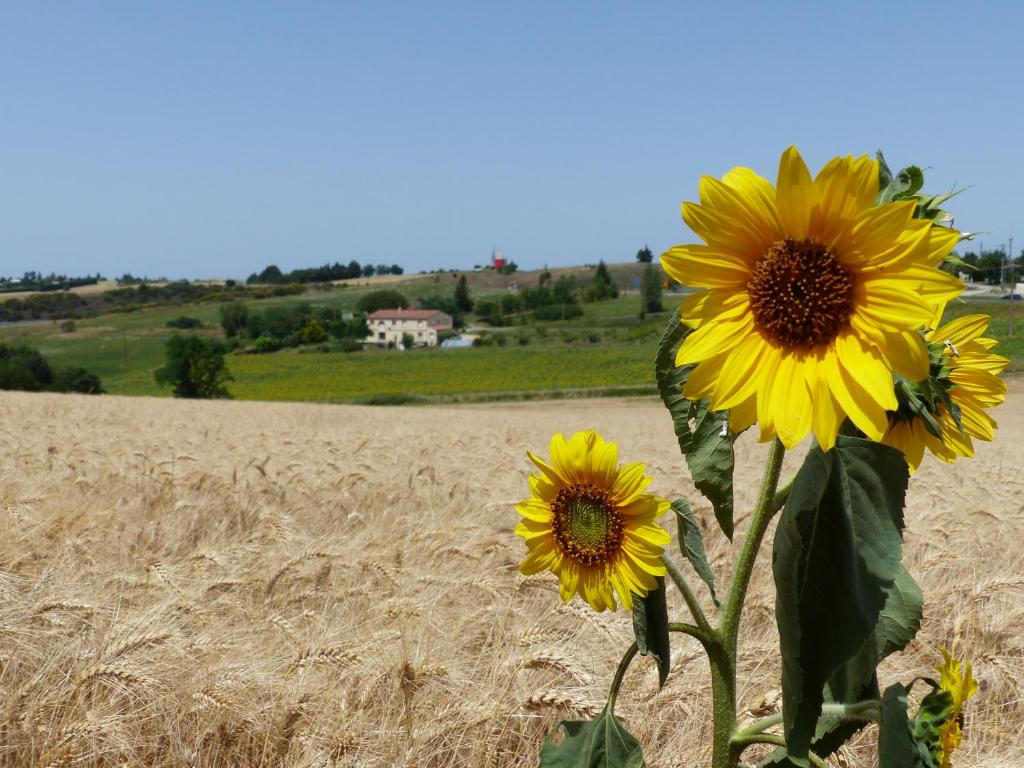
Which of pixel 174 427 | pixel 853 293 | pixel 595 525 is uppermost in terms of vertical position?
pixel 853 293

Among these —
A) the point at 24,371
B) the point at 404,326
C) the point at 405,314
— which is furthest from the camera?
the point at 405,314

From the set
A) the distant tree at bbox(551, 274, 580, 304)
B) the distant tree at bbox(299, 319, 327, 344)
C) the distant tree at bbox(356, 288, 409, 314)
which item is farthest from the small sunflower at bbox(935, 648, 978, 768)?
the distant tree at bbox(356, 288, 409, 314)

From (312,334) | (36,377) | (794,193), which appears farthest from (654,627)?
(312,334)

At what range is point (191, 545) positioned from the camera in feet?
16.4

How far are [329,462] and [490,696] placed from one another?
5256mm

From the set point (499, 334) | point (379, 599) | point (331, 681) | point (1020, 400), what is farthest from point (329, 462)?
point (499, 334)

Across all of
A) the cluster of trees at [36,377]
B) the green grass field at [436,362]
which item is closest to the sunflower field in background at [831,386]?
the green grass field at [436,362]

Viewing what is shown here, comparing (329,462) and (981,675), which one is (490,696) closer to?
(981,675)

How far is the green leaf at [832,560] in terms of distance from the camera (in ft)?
3.50

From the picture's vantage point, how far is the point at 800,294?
1.08m

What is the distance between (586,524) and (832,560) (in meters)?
0.54

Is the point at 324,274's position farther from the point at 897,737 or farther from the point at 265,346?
the point at 897,737

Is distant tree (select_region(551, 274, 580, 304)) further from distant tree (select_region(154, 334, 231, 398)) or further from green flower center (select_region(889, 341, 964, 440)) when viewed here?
green flower center (select_region(889, 341, 964, 440))

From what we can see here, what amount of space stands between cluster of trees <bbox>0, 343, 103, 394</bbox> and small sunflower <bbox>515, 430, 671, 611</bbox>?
230 ft
